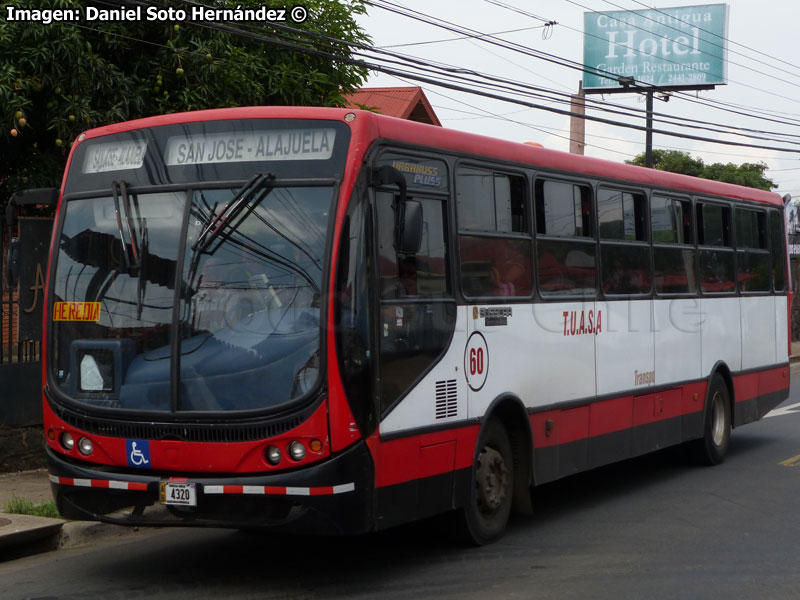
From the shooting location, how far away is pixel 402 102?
30141 mm

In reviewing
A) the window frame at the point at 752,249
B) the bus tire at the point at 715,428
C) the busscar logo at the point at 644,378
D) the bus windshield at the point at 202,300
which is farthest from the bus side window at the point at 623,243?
the bus windshield at the point at 202,300

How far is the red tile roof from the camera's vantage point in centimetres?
2970

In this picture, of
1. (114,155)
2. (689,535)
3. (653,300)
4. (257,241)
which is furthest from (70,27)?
(689,535)

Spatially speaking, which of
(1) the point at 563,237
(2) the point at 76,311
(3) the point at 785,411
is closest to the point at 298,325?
(2) the point at 76,311

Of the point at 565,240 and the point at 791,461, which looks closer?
the point at 565,240

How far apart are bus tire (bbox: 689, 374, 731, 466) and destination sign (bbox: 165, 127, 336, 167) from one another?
22.2ft

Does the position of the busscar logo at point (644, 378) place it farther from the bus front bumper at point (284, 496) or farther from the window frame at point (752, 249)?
the bus front bumper at point (284, 496)

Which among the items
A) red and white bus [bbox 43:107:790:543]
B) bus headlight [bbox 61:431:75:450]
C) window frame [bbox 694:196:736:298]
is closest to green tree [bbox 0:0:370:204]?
red and white bus [bbox 43:107:790:543]

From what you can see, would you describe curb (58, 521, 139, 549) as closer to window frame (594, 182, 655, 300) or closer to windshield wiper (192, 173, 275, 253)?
windshield wiper (192, 173, 275, 253)

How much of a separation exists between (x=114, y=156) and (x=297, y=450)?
2.43 metres

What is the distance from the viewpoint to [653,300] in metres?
11.0

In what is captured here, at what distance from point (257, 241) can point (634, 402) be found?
494cm

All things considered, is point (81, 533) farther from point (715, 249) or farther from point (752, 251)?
point (752, 251)

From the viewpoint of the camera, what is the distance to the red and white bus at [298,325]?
668 centimetres
